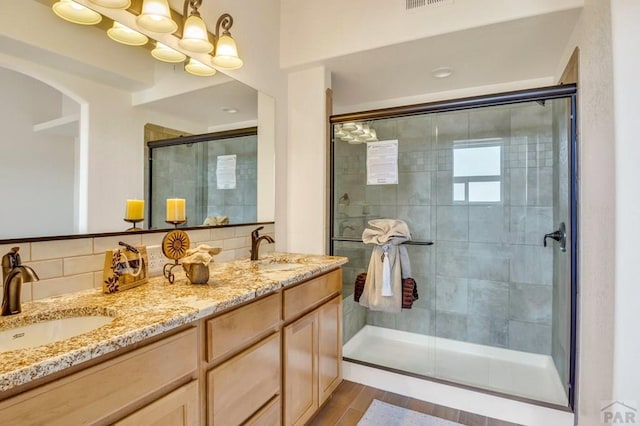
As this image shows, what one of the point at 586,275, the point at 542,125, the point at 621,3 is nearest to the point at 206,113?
the point at 621,3

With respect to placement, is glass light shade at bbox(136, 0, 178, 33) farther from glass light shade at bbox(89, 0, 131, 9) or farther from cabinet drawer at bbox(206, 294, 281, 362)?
cabinet drawer at bbox(206, 294, 281, 362)

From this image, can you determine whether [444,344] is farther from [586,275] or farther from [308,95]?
[308,95]

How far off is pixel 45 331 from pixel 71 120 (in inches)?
31.0

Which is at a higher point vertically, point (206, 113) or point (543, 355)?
point (206, 113)

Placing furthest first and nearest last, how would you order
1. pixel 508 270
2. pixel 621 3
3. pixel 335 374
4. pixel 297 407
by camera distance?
pixel 508 270
pixel 335 374
pixel 297 407
pixel 621 3

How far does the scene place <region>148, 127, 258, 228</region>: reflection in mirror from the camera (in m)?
1.61

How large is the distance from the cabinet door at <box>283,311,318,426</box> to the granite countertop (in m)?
0.26

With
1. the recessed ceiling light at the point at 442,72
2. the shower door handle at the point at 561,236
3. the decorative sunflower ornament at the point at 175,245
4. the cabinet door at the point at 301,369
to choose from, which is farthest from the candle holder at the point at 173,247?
the shower door handle at the point at 561,236

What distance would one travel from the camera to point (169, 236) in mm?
1510

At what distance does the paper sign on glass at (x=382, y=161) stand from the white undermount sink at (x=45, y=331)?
2022 mm

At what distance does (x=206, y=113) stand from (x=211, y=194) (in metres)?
0.48

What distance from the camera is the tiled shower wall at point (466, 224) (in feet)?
8.68

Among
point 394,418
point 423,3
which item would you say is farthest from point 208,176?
point 394,418

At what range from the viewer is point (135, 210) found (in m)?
1.49
